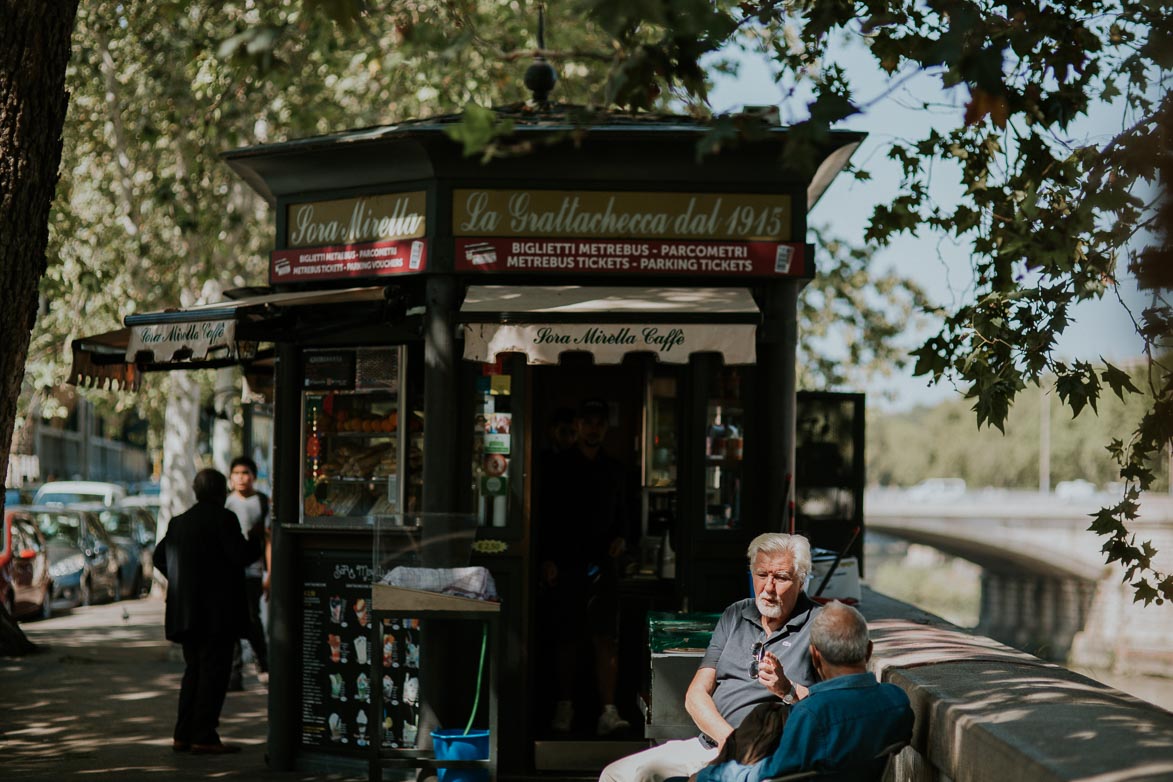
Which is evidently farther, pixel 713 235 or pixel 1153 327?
pixel 713 235

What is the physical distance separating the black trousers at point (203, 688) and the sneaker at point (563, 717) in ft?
7.08

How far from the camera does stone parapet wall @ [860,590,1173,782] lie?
3.84 meters

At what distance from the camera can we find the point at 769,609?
18.2 feet

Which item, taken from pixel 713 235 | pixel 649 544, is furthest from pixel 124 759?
pixel 713 235

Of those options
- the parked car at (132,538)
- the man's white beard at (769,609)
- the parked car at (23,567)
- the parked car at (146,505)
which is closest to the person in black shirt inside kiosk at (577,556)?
the man's white beard at (769,609)

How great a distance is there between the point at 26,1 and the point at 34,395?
2290cm

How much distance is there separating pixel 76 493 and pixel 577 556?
981 inches

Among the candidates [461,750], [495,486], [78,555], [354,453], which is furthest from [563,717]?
[78,555]

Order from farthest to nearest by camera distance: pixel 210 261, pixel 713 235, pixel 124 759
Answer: pixel 210 261, pixel 124 759, pixel 713 235

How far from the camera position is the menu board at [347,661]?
805 cm

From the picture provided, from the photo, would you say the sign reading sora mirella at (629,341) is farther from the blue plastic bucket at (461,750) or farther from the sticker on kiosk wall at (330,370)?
the blue plastic bucket at (461,750)

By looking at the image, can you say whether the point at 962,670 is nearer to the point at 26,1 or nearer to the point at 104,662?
the point at 26,1

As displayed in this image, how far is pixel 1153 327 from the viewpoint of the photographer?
2033 mm

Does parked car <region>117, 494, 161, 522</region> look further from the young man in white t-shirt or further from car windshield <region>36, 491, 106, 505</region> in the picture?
the young man in white t-shirt
